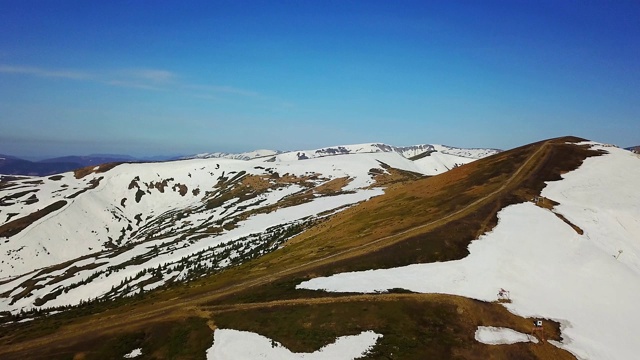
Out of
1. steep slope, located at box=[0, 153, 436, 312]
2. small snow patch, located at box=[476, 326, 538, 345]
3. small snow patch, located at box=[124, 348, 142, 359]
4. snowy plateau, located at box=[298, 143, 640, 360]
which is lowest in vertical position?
steep slope, located at box=[0, 153, 436, 312]

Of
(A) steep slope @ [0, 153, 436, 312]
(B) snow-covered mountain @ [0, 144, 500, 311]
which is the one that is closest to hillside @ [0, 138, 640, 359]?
(B) snow-covered mountain @ [0, 144, 500, 311]

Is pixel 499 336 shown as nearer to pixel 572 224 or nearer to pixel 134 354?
pixel 572 224

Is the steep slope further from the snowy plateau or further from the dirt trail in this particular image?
the snowy plateau

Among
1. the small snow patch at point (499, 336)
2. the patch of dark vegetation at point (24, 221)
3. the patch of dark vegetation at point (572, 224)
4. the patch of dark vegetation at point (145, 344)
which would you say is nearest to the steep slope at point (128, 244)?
the patch of dark vegetation at point (24, 221)

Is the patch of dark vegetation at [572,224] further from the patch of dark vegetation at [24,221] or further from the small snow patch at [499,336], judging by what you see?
the patch of dark vegetation at [24,221]

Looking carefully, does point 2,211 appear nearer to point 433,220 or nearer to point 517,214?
point 433,220

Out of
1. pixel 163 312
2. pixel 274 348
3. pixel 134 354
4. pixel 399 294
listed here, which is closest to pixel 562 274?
pixel 399 294
